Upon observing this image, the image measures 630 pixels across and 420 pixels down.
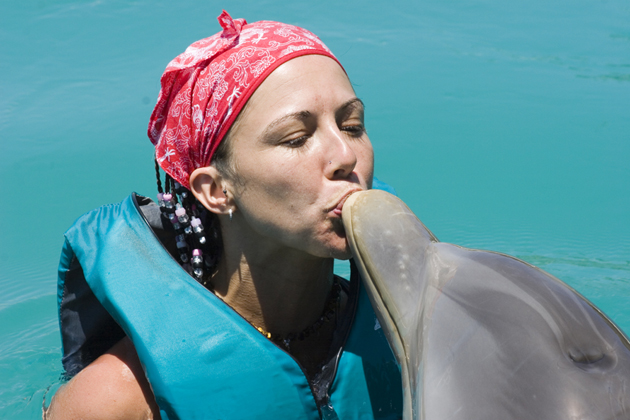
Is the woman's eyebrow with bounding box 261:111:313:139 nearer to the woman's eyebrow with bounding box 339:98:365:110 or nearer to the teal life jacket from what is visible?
the woman's eyebrow with bounding box 339:98:365:110

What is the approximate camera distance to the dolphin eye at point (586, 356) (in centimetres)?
171

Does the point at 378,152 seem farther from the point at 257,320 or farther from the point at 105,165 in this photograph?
the point at 257,320

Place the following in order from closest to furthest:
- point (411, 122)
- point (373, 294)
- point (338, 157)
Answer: point (373, 294) → point (338, 157) → point (411, 122)

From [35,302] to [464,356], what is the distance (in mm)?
4266

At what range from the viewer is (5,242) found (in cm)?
581

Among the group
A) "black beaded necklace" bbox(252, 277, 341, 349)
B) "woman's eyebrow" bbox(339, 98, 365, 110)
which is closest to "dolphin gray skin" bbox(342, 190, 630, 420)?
"woman's eyebrow" bbox(339, 98, 365, 110)

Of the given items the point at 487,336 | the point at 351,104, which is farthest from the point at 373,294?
the point at 351,104

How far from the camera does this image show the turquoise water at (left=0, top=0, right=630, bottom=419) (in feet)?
18.4

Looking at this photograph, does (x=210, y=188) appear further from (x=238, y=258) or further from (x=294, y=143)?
(x=294, y=143)

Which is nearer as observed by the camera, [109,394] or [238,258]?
[109,394]

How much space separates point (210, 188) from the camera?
2908mm

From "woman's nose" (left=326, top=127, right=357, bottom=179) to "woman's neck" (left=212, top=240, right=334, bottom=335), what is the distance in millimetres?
483

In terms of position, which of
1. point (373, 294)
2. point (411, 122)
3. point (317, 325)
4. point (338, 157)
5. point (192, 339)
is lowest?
point (411, 122)

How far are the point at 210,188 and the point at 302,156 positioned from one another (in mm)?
531
